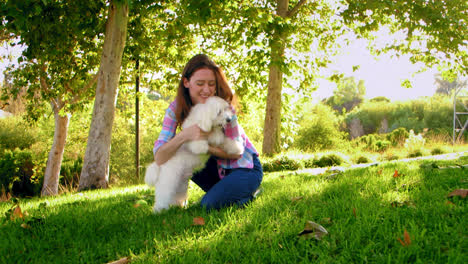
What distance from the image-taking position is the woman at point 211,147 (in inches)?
112

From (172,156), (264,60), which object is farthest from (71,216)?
(264,60)

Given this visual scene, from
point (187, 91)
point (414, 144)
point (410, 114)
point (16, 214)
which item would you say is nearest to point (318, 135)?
point (414, 144)

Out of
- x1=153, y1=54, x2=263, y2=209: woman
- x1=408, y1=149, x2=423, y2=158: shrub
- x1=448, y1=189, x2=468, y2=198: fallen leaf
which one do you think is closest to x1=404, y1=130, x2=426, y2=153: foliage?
x1=408, y1=149, x2=423, y2=158: shrub

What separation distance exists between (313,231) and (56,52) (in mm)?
7350

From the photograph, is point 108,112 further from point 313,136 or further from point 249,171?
point 313,136

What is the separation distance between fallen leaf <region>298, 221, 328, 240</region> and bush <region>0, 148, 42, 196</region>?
1670 cm

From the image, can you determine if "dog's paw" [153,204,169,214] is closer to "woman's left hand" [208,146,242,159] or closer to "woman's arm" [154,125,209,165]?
"woman's arm" [154,125,209,165]

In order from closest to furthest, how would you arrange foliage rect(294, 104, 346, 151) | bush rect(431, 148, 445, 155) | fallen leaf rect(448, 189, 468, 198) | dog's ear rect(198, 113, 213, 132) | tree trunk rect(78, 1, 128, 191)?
1. fallen leaf rect(448, 189, 468, 198)
2. dog's ear rect(198, 113, 213, 132)
3. tree trunk rect(78, 1, 128, 191)
4. bush rect(431, 148, 445, 155)
5. foliage rect(294, 104, 346, 151)

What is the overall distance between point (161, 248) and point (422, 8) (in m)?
9.52

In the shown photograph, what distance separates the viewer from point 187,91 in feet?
10.7

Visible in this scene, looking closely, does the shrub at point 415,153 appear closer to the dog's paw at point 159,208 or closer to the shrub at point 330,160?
the shrub at point 330,160

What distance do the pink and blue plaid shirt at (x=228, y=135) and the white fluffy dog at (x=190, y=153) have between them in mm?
73

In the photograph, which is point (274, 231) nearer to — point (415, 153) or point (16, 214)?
point (16, 214)

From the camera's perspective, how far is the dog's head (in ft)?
9.03
